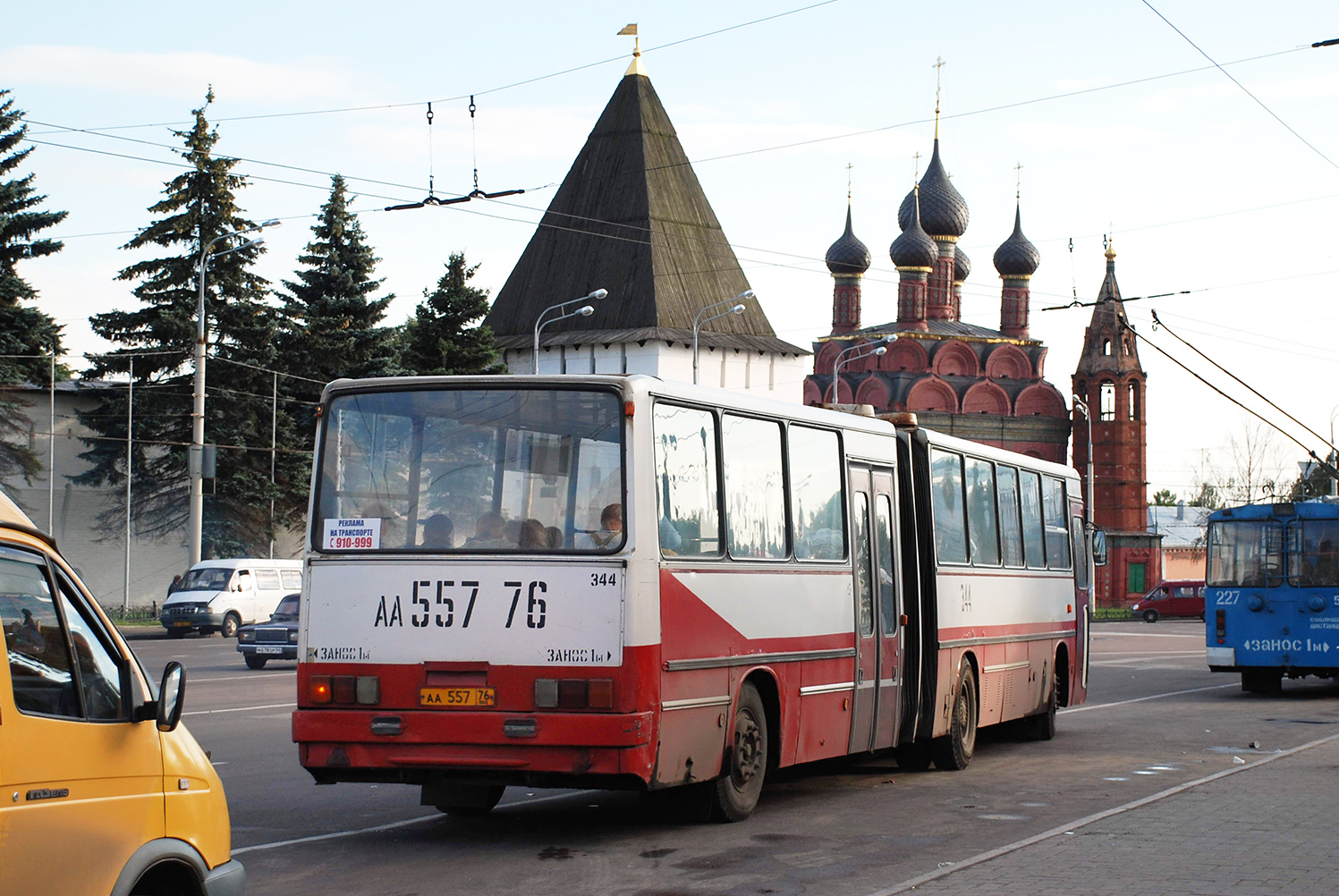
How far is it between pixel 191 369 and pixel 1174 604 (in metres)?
37.2

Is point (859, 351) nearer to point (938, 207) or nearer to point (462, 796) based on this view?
point (938, 207)

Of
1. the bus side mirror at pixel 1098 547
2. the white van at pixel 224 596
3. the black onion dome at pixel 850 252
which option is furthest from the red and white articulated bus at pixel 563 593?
the black onion dome at pixel 850 252

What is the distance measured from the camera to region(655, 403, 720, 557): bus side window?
9602 mm

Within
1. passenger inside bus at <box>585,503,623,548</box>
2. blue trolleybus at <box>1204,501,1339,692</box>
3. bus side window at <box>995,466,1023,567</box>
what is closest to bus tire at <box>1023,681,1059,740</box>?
bus side window at <box>995,466,1023,567</box>

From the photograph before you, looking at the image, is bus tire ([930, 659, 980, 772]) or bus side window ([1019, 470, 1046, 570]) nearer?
bus tire ([930, 659, 980, 772])

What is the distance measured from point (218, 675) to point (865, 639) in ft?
52.1

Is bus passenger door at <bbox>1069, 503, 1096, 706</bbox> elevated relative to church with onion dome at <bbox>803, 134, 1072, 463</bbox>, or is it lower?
lower

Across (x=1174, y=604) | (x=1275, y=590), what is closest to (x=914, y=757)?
(x=1275, y=590)

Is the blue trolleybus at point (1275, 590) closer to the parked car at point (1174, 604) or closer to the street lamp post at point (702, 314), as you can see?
the street lamp post at point (702, 314)

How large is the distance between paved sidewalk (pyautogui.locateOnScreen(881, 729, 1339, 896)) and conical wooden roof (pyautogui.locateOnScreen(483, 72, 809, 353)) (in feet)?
188

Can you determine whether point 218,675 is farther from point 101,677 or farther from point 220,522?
point 220,522

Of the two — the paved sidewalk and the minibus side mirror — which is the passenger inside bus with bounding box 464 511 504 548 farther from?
the minibus side mirror

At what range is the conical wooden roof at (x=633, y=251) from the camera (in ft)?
229

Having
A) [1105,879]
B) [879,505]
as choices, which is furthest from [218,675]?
[1105,879]
